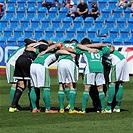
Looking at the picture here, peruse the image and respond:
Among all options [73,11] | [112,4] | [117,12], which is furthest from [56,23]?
[117,12]

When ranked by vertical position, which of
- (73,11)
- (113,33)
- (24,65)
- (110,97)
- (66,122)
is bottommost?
(66,122)

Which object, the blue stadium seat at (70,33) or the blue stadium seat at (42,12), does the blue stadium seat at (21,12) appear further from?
the blue stadium seat at (70,33)

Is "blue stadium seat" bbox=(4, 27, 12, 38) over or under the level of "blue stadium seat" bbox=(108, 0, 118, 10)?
under

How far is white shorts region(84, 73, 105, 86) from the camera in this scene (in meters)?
14.8

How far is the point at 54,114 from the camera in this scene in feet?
48.5

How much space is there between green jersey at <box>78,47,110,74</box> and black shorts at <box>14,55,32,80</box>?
4.84ft

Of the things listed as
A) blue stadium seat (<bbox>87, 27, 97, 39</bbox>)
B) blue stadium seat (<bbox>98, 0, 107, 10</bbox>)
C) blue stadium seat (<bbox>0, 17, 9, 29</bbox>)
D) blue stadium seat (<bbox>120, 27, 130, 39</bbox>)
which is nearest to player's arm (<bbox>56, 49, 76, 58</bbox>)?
blue stadium seat (<bbox>120, 27, 130, 39</bbox>)

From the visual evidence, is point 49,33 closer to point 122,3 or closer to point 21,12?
point 21,12

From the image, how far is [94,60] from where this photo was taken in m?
14.9

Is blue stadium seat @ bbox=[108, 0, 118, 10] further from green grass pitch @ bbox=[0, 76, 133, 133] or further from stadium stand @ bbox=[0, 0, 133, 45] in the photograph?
green grass pitch @ bbox=[0, 76, 133, 133]

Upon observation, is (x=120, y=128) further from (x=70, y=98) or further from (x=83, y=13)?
(x=83, y=13)

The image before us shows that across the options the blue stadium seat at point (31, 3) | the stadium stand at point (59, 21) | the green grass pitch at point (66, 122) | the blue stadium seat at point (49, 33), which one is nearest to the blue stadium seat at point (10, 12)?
the stadium stand at point (59, 21)

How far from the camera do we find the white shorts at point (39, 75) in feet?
48.9

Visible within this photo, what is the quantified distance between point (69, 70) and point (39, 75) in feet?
2.41
